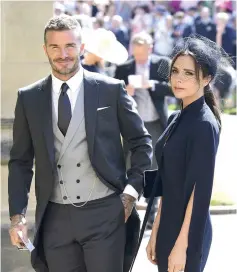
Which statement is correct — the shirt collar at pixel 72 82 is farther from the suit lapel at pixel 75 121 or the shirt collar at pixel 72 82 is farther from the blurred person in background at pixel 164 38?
the blurred person in background at pixel 164 38

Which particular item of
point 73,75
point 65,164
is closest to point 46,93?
point 73,75

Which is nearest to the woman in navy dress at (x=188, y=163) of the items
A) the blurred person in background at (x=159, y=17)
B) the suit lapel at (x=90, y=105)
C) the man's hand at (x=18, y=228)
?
the suit lapel at (x=90, y=105)

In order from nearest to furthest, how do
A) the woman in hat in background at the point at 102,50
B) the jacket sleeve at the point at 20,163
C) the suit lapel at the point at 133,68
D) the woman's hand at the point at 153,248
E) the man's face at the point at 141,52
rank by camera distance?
the woman's hand at the point at 153,248
the jacket sleeve at the point at 20,163
the woman in hat in background at the point at 102,50
the man's face at the point at 141,52
the suit lapel at the point at 133,68

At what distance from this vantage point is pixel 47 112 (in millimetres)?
3570

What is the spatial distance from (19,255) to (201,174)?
234 cm

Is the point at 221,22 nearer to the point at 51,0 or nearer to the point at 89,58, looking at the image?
the point at 89,58

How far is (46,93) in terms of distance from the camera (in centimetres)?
362

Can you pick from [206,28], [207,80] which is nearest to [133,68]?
[207,80]

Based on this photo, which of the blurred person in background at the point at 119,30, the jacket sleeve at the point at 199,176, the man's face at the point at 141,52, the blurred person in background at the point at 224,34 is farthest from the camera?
the blurred person in background at the point at 119,30

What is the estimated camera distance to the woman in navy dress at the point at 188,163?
124 inches

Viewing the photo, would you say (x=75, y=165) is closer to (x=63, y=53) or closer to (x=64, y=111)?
(x=64, y=111)

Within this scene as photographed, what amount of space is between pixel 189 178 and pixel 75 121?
0.72 meters

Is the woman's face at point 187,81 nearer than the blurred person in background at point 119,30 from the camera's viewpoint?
Yes

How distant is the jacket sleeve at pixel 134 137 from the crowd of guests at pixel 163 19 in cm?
1118
